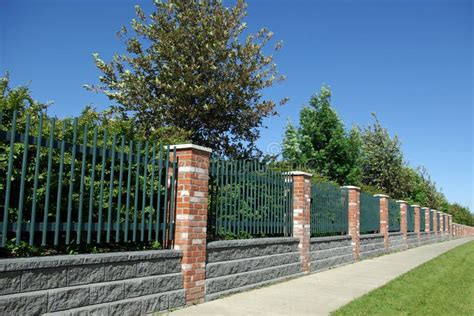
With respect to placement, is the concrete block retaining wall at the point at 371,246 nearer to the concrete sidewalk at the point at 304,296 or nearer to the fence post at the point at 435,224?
the concrete sidewalk at the point at 304,296

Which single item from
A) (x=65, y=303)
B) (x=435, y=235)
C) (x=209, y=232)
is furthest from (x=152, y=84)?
(x=435, y=235)

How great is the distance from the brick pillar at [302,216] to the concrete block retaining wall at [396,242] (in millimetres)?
9653

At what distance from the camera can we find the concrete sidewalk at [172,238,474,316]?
657cm

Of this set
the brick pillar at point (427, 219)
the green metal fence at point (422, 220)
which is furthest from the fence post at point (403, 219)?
the brick pillar at point (427, 219)

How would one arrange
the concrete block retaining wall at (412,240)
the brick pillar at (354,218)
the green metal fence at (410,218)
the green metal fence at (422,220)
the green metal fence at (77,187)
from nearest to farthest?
the green metal fence at (77,187) → the brick pillar at (354,218) → the concrete block retaining wall at (412,240) → the green metal fence at (410,218) → the green metal fence at (422,220)

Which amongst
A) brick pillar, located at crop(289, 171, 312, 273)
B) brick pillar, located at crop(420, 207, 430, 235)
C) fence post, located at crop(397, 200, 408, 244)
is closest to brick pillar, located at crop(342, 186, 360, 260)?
brick pillar, located at crop(289, 171, 312, 273)

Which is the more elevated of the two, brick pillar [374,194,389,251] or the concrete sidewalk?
brick pillar [374,194,389,251]

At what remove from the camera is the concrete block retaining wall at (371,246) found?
613 inches

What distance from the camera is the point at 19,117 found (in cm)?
616

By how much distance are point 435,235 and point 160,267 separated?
30676 millimetres

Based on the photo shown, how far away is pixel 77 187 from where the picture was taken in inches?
238

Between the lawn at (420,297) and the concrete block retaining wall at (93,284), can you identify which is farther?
the lawn at (420,297)

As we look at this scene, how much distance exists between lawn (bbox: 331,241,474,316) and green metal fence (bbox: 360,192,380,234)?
4373mm

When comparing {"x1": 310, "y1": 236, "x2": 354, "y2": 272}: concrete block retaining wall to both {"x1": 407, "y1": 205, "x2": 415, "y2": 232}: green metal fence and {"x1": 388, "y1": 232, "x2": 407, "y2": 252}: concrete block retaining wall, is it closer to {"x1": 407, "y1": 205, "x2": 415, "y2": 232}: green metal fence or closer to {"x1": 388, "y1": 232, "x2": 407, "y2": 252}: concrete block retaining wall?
{"x1": 388, "y1": 232, "x2": 407, "y2": 252}: concrete block retaining wall
